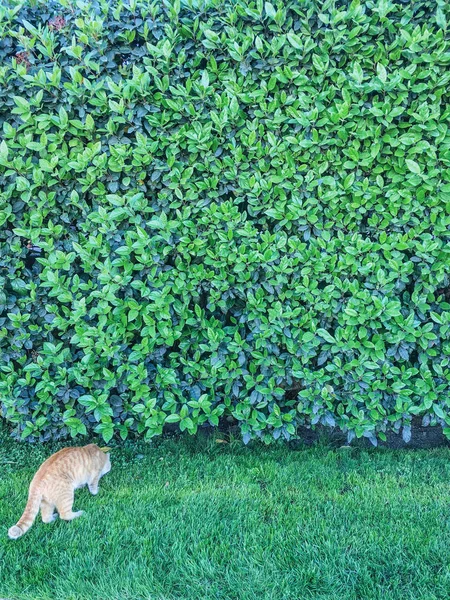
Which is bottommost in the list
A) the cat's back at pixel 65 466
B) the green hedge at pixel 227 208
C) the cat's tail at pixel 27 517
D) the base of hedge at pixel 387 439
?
the cat's tail at pixel 27 517

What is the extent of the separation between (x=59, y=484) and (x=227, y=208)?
76.2 inches

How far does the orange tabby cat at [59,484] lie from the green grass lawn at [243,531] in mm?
92

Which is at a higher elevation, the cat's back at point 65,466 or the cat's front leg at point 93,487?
the cat's back at point 65,466

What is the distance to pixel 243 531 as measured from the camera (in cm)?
293

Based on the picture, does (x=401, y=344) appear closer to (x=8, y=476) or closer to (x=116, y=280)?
(x=116, y=280)

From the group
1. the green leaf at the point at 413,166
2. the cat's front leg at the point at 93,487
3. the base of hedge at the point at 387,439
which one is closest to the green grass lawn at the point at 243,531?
the cat's front leg at the point at 93,487

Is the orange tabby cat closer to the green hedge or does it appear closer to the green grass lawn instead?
the green grass lawn

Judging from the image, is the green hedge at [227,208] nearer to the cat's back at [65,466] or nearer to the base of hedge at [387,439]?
the cat's back at [65,466]

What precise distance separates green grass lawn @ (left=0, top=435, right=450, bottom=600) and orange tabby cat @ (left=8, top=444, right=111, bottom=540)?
9cm

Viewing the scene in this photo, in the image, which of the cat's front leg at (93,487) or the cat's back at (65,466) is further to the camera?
the cat's front leg at (93,487)

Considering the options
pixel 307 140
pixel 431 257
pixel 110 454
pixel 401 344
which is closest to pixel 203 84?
pixel 307 140

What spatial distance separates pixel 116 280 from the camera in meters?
3.38

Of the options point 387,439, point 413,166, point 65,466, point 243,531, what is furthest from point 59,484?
point 413,166

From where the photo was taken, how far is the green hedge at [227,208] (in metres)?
3.23
